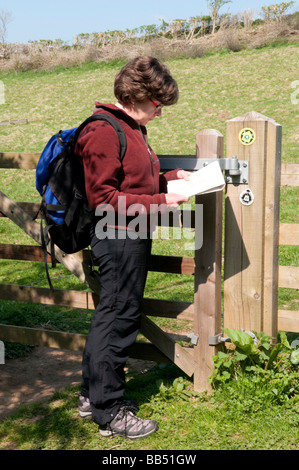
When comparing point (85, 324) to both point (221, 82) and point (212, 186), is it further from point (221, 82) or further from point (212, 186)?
point (221, 82)

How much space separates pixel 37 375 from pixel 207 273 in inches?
69.0

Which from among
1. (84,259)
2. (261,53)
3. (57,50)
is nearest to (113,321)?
(84,259)

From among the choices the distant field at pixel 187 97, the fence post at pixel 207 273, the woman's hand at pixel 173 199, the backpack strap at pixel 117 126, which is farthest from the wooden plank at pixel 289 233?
the distant field at pixel 187 97

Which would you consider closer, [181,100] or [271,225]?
[271,225]

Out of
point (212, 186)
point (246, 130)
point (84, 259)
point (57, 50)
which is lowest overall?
point (84, 259)

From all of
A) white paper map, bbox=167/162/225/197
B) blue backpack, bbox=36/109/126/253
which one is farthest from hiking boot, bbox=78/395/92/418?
white paper map, bbox=167/162/225/197

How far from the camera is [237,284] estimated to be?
380 cm

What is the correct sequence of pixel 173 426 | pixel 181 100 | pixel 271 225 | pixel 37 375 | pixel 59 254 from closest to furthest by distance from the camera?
pixel 173 426, pixel 271 225, pixel 59 254, pixel 37 375, pixel 181 100

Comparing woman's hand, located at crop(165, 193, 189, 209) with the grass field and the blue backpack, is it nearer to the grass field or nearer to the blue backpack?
the blue backpack

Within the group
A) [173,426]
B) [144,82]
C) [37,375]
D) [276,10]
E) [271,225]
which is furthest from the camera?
[276,10]

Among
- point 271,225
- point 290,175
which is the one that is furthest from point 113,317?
point 290,175

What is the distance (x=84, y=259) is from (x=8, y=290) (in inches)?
27.7

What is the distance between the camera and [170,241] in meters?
8.97

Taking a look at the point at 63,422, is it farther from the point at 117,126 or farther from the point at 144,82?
the point at 144,82
